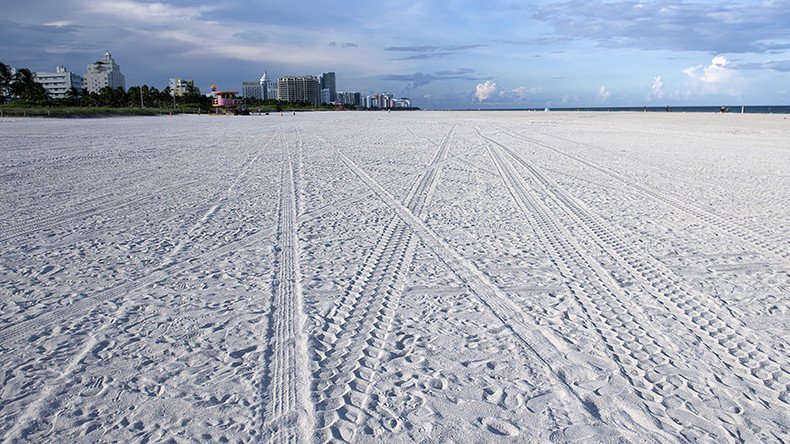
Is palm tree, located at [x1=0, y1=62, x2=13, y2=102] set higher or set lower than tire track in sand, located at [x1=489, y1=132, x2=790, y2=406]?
higher

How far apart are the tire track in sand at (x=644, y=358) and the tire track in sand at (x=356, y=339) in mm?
1473

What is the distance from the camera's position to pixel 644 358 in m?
3.49

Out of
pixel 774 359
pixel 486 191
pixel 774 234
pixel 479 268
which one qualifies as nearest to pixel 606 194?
pixel 486 191

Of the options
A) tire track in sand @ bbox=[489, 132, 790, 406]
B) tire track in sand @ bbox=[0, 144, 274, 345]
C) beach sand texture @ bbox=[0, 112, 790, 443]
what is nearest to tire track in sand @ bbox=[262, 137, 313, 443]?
beach sand texture @ bbox=[0, 112, 790, 443]

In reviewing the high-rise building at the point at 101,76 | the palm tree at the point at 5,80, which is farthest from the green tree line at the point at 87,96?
the high-rise building at the point at 101,76

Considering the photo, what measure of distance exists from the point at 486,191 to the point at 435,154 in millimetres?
5991

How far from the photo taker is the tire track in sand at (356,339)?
114 inches

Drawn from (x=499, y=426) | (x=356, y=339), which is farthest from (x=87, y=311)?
(x=499, y=426)

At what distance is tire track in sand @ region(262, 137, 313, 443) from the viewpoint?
2.78m

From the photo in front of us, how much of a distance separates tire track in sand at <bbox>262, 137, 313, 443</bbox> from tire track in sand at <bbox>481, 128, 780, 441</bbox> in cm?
181

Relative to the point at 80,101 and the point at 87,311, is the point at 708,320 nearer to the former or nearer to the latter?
the point at 87,311

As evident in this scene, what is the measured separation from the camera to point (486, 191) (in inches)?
376

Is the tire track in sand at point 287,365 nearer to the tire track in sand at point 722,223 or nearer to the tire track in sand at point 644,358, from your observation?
the tire track in sand at point 644,358

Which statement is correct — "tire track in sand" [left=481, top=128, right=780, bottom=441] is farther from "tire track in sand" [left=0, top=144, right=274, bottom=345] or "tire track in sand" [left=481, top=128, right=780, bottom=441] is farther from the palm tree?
the palm tree
